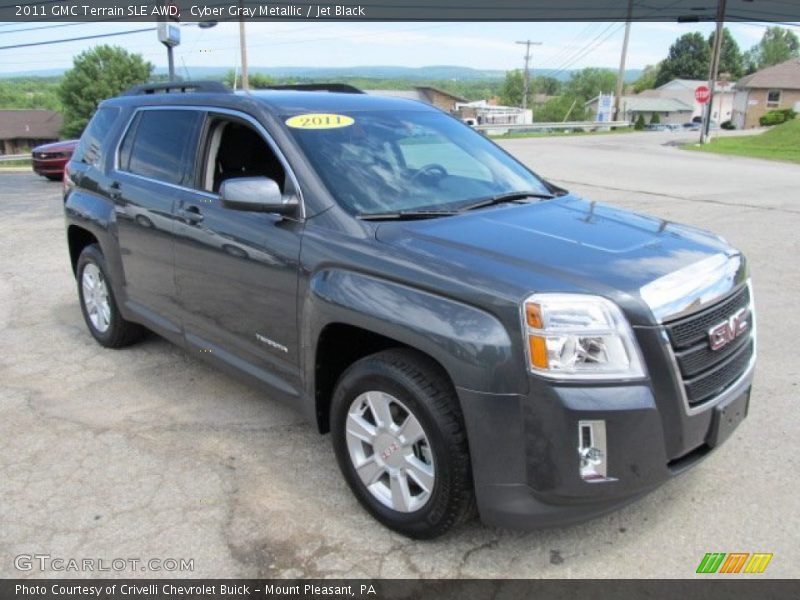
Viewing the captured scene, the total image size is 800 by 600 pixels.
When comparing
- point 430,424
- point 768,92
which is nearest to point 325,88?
point 430,424

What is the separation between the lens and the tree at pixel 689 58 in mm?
120125

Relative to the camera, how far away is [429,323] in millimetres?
2625

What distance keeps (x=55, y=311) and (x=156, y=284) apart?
2.61 m

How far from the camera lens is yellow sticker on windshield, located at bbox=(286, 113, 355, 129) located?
11.7 feet

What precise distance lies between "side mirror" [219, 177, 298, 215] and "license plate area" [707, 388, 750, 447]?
2.03 meters

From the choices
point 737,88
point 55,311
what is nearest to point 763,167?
point 55,311

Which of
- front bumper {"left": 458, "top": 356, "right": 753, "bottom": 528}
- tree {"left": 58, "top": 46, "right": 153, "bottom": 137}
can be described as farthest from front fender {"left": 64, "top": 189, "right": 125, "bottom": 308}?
tree {"left": 58, "top": 46, "right": 153, "bottom": 137}

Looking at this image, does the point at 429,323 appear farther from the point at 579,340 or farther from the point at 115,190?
the point at 115,190

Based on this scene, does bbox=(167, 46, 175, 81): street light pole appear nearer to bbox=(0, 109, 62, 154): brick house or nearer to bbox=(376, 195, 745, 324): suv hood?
bbox=(376, 195, 745, 324): suv hood

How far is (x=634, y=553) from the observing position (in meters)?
2.85

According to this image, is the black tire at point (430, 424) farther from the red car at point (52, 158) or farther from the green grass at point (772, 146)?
the green grass at point (772, 146)

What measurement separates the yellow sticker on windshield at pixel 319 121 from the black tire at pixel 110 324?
224 cm

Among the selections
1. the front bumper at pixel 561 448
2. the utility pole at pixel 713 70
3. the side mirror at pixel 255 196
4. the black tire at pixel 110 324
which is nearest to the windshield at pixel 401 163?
the side mirror at pixel 255 196
